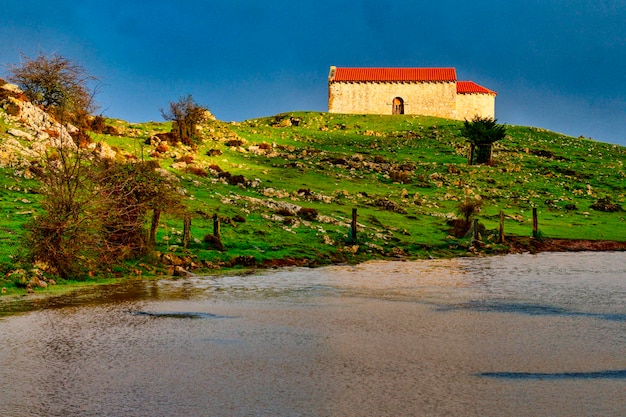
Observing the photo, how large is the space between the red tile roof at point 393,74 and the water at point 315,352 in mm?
111558

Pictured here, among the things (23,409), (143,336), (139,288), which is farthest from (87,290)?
(23,409)

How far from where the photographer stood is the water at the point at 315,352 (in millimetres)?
8914

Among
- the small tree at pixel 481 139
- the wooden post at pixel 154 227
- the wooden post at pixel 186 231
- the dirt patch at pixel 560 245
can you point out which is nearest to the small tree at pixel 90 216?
the wooden post at pixel 154 227

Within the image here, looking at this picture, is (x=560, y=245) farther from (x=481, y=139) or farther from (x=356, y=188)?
(x=481, y=139)

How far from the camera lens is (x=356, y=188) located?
62875 mm

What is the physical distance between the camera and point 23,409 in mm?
8570

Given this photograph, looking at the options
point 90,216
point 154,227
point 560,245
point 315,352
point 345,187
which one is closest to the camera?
point 315,352

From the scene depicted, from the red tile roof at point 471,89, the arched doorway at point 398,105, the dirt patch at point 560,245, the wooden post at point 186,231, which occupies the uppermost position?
the red tile roof at point 471,89

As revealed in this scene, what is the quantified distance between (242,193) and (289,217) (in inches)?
351

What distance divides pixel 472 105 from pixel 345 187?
8112cm

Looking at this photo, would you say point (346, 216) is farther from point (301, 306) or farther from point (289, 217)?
point (301, 306)

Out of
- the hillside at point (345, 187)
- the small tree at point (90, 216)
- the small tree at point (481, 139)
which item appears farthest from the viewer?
the small tree at point (481, 139)

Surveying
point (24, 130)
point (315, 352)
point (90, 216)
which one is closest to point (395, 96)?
point (24, 130)

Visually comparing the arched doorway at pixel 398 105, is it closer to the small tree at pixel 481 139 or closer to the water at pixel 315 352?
the small tree at pixel 481 139
